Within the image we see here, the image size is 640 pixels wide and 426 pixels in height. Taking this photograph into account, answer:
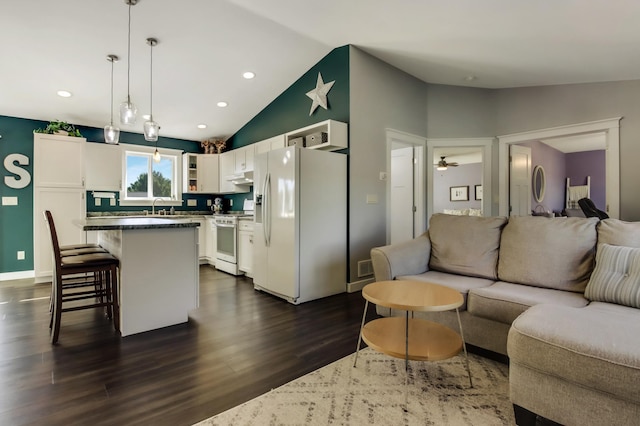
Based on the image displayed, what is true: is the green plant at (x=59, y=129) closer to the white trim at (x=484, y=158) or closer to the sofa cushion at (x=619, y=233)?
the white trim at (x=484, y=158)

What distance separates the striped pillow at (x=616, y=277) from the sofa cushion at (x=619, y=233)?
105 millimetres

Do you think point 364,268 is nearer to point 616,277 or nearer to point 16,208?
point 616,277

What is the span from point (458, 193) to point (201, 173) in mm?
7366

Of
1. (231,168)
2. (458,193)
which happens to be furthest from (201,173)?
(458,193)

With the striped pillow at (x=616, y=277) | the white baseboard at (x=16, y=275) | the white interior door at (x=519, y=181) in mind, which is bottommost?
the white baseboard at (x=16, y=275)

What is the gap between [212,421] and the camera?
5.08ft

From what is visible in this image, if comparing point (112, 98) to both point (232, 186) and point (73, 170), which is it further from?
point (232, 186)

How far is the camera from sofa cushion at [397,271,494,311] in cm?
233

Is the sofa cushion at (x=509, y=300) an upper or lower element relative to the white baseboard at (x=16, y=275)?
upper

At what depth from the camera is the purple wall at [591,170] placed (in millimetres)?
7773

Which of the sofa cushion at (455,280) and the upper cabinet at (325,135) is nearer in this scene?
the sofa cushion at (455,280)

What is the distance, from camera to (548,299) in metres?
2.04

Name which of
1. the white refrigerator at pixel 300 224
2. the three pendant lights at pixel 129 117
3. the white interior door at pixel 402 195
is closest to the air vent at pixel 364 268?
the white refrigerator at pixel 300 224

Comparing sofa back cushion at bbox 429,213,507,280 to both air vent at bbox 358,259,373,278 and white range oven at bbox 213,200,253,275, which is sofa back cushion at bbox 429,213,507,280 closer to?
air vent at bbox 358,259,373,278
